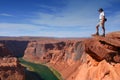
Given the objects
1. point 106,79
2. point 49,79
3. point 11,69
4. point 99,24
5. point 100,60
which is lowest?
point 49,79

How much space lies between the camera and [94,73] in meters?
17.6

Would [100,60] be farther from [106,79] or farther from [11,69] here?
[11,69]

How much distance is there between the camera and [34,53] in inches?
5172

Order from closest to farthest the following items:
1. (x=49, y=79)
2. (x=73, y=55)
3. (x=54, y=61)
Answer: (x=49, y=79) → (x=73, y=55) → (x=54, y=61)

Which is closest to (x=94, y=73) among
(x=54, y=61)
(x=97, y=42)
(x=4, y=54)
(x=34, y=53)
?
(x=97, y=42)

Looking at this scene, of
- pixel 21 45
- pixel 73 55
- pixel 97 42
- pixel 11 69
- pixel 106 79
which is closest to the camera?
pixel 106 79

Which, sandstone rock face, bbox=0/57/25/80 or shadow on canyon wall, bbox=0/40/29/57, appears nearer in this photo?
sandstone rock face, bbox=0/57/25/80

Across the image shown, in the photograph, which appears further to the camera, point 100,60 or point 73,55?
point 73,55

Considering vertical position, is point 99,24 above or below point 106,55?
above

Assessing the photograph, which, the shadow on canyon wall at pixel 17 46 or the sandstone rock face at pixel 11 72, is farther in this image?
the shadow on canyon wall at pixel 17 46

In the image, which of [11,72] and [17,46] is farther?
[17,46]

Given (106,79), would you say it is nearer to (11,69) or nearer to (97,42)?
(97,42)

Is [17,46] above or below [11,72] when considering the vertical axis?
above

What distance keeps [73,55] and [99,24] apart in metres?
72.7
